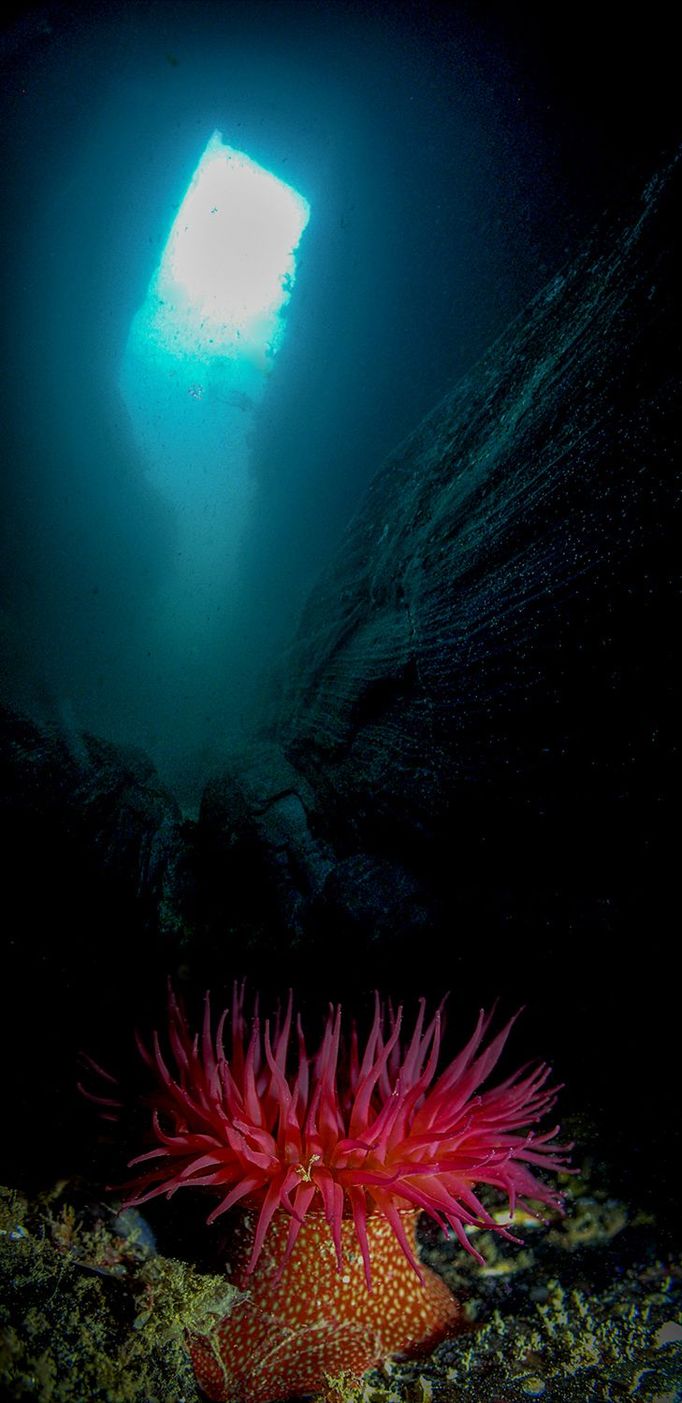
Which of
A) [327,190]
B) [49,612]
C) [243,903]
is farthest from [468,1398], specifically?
[49,612]

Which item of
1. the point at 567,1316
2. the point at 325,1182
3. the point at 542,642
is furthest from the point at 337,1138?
the point at 542,642

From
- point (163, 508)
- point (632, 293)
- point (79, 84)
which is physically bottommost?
point (632, 293)

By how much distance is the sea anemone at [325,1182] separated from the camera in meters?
1.41

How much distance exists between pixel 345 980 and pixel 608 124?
372 centimetres

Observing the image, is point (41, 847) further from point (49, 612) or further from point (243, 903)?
point (49, 612)

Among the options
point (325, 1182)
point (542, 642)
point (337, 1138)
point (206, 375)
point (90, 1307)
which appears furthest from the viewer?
point (206, 375)

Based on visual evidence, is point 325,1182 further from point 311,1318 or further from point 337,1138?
point 311,1318

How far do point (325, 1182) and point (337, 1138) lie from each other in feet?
0.38

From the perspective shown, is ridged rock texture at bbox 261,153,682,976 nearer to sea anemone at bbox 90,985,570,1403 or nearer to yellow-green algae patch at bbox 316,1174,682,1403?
sea anemone at bbox 90,985,570,1403

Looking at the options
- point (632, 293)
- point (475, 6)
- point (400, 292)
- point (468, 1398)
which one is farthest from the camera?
point (400, 292)

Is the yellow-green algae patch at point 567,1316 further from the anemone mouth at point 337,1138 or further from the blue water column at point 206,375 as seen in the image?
the blue water column at point 206,375

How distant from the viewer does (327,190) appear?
8078 millimetres

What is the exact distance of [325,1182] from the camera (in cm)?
145

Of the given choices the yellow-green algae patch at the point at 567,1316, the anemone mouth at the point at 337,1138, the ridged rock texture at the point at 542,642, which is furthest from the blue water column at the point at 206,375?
the yellow-green algae patch at the point at 567,1316
